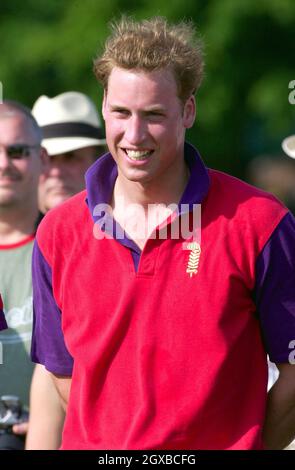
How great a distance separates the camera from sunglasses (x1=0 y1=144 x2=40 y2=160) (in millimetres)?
6656

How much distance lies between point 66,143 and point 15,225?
160 centimetres

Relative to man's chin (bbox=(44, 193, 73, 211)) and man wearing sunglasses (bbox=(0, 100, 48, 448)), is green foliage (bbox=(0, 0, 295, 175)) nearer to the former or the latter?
man's chin (bbox=(44, 193, 73, 211))

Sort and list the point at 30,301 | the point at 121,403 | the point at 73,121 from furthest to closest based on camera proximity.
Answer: the point at 73,121 → the point at 30,301 → the point at 121,403

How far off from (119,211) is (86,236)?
5.8 inches

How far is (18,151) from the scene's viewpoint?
21.9 feet

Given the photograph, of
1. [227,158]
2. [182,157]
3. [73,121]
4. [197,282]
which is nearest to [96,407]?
[197,282]

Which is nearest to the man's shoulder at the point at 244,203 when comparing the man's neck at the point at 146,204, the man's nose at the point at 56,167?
the man's neck at the point at 146,204

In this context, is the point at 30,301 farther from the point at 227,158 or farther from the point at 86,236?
the point at 227,158

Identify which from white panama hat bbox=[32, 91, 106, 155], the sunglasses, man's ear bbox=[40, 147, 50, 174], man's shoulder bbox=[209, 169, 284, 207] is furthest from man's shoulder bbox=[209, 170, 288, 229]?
white panama hat bbox=[32, 91, 106, 155]

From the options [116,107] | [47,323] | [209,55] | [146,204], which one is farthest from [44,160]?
[209,55]

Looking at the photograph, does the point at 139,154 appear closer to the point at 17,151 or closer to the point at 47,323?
the point at 47,323

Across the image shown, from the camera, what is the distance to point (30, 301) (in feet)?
20.5

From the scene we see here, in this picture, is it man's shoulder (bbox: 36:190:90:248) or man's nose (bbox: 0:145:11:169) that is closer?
man's shoulder (bbox: 36:190:90:248)

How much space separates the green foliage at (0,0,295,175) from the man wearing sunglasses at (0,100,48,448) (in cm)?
796
